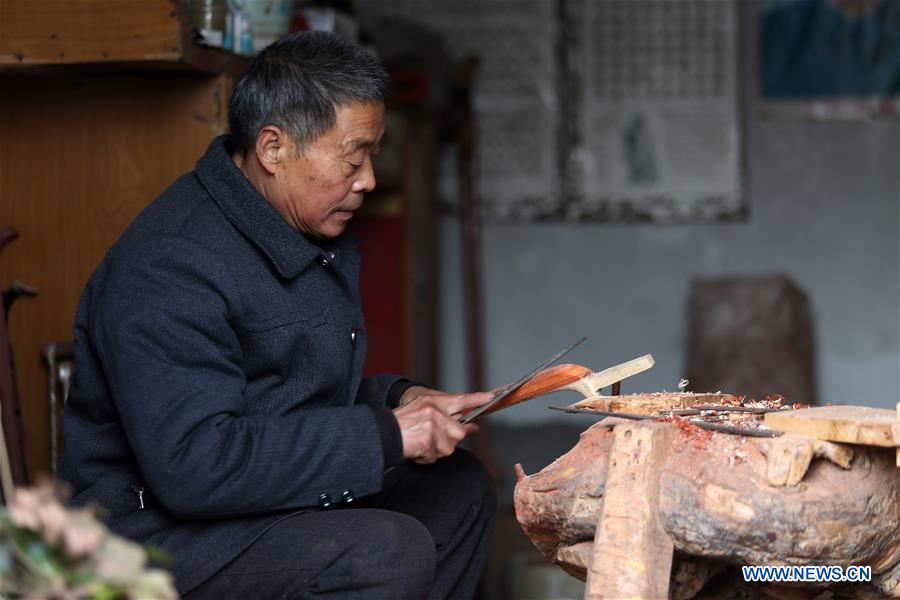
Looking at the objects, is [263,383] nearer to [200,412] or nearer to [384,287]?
[200,412]

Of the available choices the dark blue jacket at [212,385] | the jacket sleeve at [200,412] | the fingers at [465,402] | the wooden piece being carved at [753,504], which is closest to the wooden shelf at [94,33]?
the dark blue jacket at [212,385]

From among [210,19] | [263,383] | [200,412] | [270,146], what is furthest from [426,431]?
[210,19]

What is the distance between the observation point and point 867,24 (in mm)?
5742

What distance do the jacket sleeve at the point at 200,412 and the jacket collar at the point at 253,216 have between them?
121 mm

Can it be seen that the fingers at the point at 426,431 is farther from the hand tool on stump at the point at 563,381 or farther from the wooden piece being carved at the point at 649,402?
the wooden piece being carved at the point at 649,402

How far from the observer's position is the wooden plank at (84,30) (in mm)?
2887

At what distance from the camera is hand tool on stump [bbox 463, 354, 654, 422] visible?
243 cm

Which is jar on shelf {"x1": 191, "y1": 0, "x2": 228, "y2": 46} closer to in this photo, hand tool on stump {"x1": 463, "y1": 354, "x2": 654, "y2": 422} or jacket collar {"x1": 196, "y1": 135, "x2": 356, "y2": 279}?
jacket collar {"x1": 196, "y1": 135, "x2": 356, "y2": 279}

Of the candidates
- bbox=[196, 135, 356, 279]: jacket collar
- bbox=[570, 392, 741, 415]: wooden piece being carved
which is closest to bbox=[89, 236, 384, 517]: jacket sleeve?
bbox=[196, 135, 356, 279]: jacket collar

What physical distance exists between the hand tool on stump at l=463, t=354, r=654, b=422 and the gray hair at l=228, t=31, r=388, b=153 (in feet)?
2.16

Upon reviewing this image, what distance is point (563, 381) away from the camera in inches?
96.4

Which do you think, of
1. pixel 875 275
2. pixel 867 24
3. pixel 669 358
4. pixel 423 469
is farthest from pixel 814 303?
pixel 423 469

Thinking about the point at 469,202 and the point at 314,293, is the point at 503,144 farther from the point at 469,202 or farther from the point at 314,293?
the point at 314,293

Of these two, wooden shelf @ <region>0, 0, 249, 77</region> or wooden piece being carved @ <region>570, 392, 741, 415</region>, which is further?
wooden shelf @ <region>0, 0, 249, 77</region>
